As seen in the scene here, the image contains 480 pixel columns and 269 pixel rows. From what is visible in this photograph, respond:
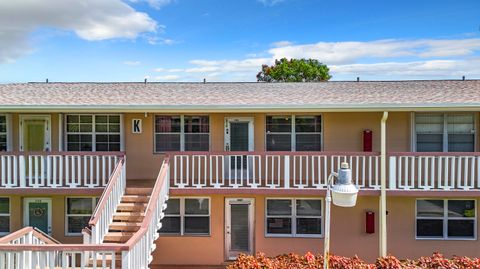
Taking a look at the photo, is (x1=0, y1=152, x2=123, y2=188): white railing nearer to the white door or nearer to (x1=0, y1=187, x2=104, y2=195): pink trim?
(x1=0, y1=187, x2=104, y2=195): pink trim

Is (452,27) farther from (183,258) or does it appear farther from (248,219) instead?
(183,258)

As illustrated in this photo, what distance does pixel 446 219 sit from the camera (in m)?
11.3

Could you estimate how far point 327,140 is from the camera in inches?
467

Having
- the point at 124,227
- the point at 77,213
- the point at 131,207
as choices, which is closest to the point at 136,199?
the point at 131,207

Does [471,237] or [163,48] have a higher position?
[163,48]

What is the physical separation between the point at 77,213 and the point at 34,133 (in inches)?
121

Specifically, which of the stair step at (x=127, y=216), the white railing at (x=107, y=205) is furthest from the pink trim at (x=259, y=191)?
the white railing at (x=107, y=205)

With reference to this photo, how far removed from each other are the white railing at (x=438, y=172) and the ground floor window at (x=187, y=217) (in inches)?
226

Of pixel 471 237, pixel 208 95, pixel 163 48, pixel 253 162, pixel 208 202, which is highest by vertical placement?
pixel 163 48

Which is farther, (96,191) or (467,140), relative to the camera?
(467,140)

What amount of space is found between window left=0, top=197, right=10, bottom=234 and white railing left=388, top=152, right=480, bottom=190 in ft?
39.6

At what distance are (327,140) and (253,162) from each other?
289cm

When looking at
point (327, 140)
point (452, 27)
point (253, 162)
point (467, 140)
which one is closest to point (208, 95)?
point (253, 162)

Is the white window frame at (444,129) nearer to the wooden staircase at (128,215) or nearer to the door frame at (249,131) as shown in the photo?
the door frame at (249,131)
